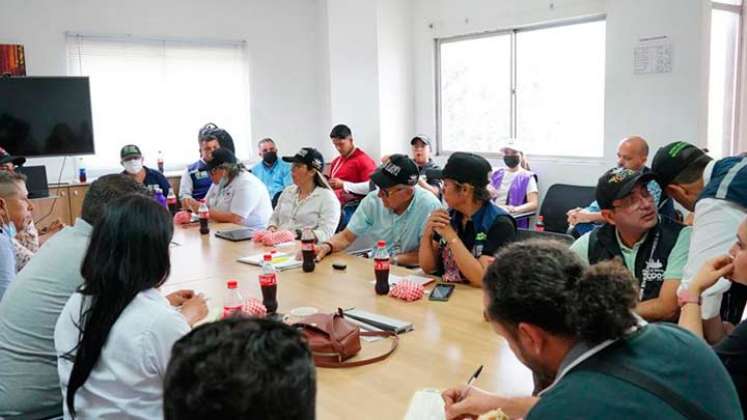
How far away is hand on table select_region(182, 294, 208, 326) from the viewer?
7.29 feet

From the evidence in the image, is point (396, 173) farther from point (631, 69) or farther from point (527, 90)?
point (527, 90)

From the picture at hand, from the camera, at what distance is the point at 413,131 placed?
290 inches

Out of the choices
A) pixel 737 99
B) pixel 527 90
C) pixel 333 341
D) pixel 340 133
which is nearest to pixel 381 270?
pixel 333 341

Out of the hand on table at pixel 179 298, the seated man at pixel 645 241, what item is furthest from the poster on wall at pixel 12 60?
the seated man at pixel 645 241

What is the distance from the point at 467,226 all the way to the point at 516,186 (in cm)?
298

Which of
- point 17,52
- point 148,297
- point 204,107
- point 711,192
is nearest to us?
point 148,297

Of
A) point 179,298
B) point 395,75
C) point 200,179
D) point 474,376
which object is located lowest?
point 474,376

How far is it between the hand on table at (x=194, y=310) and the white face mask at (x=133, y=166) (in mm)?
3489

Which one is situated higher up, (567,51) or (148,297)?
(567,51)

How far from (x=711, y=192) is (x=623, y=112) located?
359 centimetres

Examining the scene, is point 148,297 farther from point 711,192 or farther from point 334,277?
point 711,192

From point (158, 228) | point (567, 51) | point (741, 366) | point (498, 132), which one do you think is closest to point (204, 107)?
point (498, 132)

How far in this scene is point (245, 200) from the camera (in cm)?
489

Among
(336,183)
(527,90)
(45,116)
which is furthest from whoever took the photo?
(527,90)
